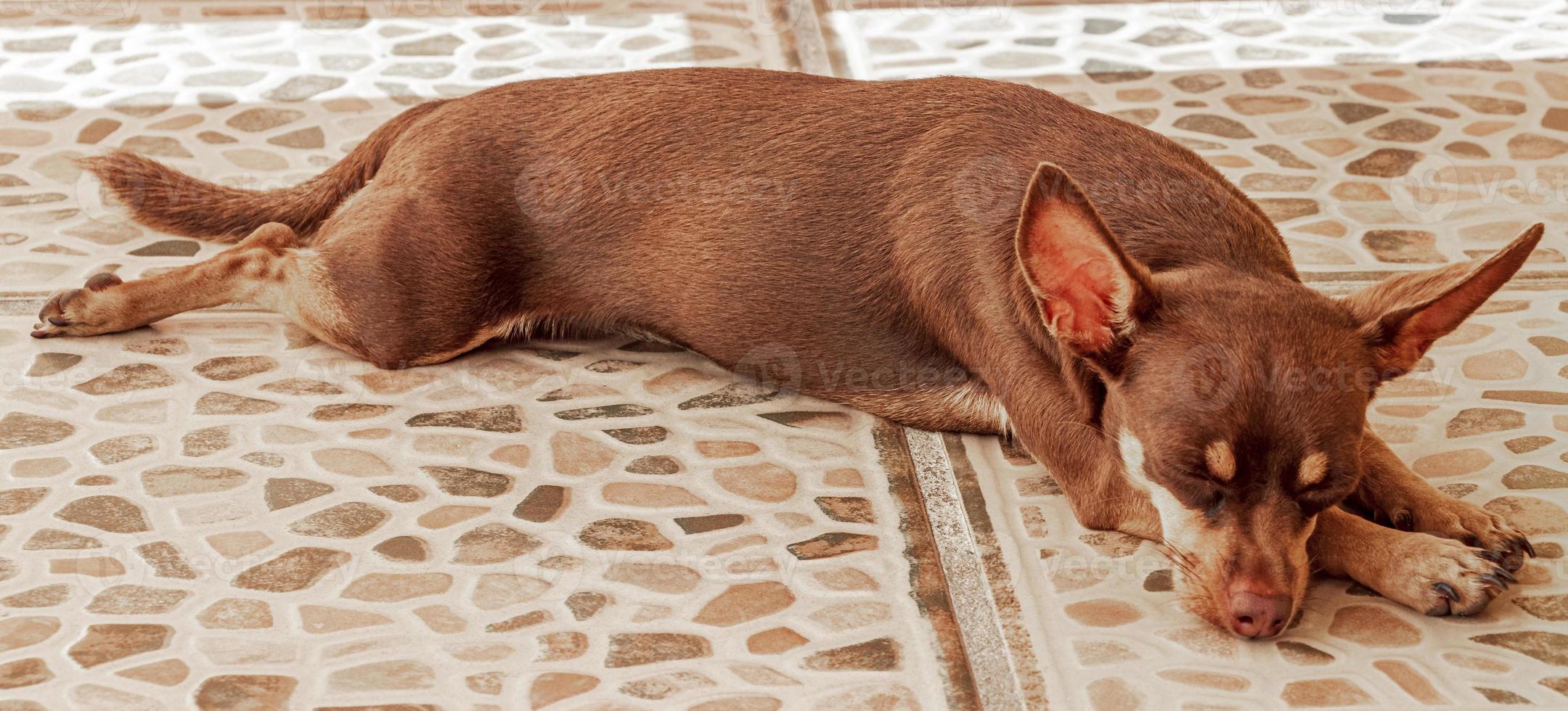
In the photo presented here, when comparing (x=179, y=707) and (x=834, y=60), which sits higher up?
(x=834, y=60)

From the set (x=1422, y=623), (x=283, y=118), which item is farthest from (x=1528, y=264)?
(x=283, y=118)

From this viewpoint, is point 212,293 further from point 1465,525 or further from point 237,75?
point 1465,525

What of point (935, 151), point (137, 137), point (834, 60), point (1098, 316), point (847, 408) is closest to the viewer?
point (1098, 316)

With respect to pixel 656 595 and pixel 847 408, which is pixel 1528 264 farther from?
pixel 656 595

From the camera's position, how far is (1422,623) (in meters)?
2.99

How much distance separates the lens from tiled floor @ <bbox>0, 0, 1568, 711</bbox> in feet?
9.50

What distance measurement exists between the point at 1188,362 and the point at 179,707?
6.43 feet

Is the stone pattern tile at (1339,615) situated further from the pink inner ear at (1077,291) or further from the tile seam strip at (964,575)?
the pink inner ear at (1077,291)

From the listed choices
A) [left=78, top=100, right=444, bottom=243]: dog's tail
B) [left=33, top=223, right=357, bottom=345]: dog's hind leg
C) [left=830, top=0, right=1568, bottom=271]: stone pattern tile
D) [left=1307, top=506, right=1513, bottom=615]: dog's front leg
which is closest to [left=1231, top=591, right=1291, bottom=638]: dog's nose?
[left=1307, top=506, right=1513, bottom=615]: dog's front leg

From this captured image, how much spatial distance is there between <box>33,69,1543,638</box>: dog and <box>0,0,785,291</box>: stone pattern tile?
486mm

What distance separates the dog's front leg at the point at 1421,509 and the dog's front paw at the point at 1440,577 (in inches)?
3.1

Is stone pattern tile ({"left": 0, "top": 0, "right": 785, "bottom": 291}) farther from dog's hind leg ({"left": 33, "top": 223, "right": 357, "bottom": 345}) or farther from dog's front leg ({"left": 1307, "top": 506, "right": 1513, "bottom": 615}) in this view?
dog's front leg ({"left": 1307, "top": 506, "right": 1513, "bottom": 615})

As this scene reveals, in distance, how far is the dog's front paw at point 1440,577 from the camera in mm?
2967

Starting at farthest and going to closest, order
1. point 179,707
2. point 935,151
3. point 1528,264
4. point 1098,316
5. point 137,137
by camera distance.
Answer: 1. point 137,137
2. point 1528,264
3. point 935,151
4. point 1098,316
5. point 179,707
